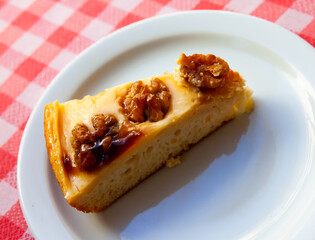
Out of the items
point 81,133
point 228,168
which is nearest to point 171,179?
point 228,168

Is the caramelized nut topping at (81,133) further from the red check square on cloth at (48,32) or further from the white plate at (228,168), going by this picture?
the red check square on cloth at (48,32)

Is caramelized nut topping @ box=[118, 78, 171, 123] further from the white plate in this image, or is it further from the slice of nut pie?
the white plate

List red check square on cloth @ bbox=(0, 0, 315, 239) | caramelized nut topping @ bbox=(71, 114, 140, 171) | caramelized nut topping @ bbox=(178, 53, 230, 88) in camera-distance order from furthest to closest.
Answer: red check square on cloth @ bbox=(0, 0, 315, 239)
caramelized nut topping @ bbox=(178, 53, 230, 88)
caramelized nut topping @ bbox=(71, 114, 140, 171)

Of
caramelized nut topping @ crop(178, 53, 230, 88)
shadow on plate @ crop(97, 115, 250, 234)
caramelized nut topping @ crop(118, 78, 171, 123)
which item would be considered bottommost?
shadow on plate @ crop(97, 115, 250, 234)

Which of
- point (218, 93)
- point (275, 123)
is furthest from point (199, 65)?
point (275, 123)


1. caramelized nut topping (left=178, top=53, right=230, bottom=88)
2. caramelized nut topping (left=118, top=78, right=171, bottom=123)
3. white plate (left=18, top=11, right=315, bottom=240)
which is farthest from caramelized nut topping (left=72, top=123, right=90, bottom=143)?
caramelized nut topping (left=178, top=53, right=230, bottom=88)

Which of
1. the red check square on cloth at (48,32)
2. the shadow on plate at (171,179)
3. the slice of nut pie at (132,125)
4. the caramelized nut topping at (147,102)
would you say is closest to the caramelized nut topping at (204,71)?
the slice of nut pie at (132,125)

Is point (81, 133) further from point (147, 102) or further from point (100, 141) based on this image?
point (147, 102)
